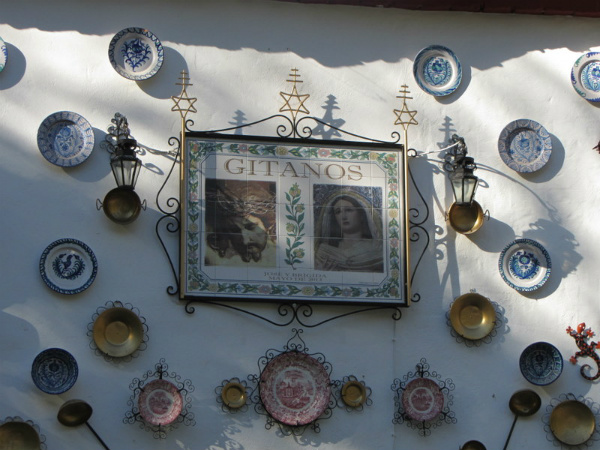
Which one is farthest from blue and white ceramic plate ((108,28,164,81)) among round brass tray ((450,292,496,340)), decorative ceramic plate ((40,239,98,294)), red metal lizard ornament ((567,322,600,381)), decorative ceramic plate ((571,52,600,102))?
red metal lizard ornament ((567,322,600,381))

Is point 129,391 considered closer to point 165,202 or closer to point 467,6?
point 165,202

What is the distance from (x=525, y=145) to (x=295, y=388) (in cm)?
198

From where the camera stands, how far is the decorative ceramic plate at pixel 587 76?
6.64 m

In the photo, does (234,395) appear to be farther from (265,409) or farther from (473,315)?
(473,315)

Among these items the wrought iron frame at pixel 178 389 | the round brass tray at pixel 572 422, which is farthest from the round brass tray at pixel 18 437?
the round brass tray at pixel 572 422

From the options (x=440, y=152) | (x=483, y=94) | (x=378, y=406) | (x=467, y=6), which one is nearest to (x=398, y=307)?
(x=378, y=406)

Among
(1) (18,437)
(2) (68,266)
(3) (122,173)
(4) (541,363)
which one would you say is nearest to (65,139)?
(3) (122,173)

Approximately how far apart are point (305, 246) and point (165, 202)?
0.81 m

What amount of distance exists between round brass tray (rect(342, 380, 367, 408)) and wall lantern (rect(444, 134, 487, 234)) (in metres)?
1.06

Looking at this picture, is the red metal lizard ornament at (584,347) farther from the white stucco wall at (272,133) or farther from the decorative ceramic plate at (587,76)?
the decorative ceramic plate at (587,76)

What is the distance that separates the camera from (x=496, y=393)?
6207mm

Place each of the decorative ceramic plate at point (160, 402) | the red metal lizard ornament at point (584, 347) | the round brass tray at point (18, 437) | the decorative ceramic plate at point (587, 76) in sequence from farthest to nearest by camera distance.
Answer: the decorative ceramic plate at point (587, 76) → the red metal lizard ornament at point (584, 347) → the decorative ceramic plate at point (160, 402) → the round brass tray at point (18, 437)

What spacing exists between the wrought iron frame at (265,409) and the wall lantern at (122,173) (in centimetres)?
106

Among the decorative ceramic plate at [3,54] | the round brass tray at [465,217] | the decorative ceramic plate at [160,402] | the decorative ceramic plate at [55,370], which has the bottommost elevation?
the decorative ceramic plate at [160,402]
